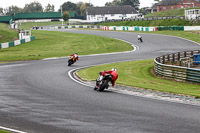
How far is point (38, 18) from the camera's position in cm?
16812

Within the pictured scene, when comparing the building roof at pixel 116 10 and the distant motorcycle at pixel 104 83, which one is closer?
the distant motorcycle at pixel 104 83

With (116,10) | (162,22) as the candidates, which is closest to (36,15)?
(116,10)

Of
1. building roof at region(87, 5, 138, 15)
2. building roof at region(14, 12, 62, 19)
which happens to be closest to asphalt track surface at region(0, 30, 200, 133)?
building roof at region(14, 12, 62, 19)

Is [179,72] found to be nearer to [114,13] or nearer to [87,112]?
[87,112]

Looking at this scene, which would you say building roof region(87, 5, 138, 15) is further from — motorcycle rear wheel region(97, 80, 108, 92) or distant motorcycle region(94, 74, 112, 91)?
motorcycle rear wheel region(97, 80, 108, 92)

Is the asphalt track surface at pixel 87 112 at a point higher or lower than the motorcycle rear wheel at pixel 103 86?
lower

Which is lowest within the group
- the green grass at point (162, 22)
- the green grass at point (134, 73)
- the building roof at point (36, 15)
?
the green grass at point (134, 73)

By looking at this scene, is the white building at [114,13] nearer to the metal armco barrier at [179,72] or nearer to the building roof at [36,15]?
the building roof at [36,15]

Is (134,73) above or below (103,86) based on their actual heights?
below

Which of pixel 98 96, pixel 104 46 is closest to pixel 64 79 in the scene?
pixel 98 96

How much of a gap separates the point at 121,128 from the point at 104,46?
46.0 metres

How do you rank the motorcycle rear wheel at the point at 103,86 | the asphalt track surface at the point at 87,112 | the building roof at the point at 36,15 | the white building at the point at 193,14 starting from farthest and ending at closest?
1. the building roof at the point at 36,15
2. the white building at the point at 193,14
3. the motorcycle rear wheel at the point at 103,86
4. the asphalt track surface at the point at 87,112

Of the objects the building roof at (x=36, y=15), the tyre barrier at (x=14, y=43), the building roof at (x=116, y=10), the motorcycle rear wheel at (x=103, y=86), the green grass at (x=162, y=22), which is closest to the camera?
the motorcycle rear wheel at (x=103, y=86)

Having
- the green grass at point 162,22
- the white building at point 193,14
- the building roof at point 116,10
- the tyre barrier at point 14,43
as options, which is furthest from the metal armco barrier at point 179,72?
the building roof at point 116,10
